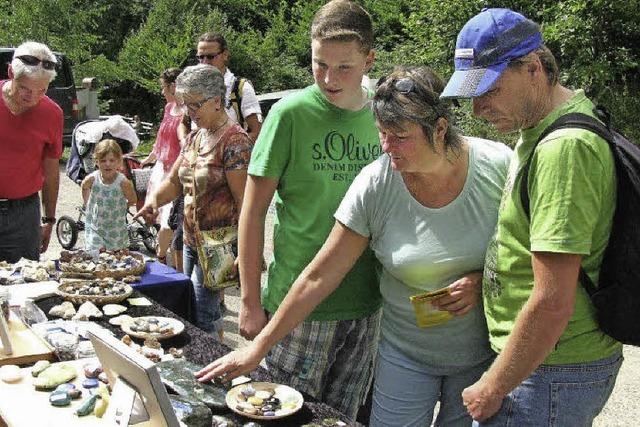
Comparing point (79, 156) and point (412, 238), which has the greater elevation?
point (412, 238)

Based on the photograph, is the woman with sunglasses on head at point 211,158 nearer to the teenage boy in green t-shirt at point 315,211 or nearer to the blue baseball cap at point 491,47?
the teenage boy in green t-shirt at point 315,211

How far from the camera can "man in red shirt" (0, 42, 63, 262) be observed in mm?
3484

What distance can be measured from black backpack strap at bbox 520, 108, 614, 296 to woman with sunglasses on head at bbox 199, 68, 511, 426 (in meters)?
0.35

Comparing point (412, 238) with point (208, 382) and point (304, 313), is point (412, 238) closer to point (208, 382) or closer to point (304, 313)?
point (304, 313)

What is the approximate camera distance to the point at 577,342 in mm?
1579

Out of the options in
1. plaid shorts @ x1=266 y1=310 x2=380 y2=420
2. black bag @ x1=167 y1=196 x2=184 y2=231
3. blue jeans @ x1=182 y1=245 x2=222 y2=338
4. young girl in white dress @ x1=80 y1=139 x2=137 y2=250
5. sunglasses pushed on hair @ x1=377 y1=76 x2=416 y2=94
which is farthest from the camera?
young girl in white dress @ x1=80 y1=139 x2=137 y2=250

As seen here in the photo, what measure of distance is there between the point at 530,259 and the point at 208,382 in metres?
0.94

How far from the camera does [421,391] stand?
197cm

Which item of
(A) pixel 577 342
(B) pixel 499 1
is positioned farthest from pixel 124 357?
(B) pixel 499 1

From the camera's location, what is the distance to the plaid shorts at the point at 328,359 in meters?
2.30

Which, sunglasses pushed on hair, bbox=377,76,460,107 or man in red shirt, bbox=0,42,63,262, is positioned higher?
sunglasses pushed on hair, bbox=377,76,460,107

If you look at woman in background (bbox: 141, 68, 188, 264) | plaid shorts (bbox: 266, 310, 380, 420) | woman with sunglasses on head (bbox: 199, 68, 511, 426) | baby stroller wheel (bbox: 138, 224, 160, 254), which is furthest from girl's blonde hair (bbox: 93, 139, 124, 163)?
woman with sunglasses on head (bbox: 199, 68, 511, 426)

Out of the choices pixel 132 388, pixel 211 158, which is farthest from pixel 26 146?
pixel 132 388

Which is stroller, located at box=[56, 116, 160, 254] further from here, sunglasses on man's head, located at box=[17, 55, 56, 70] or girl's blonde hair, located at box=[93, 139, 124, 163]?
sunglasses on man's head, located at box=[17, 55, 56, 70]
